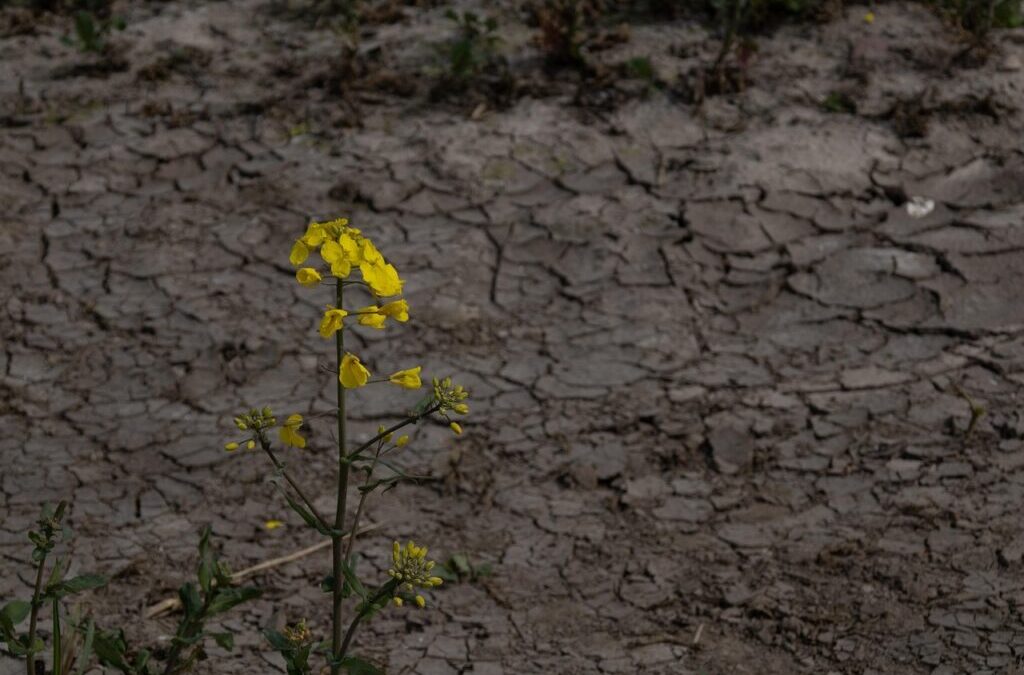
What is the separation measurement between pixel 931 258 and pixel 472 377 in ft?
5.67

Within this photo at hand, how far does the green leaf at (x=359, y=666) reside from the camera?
8.05ft

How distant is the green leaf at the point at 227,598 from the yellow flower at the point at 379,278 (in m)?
0.75

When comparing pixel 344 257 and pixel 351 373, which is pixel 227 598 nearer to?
pixel 351 373

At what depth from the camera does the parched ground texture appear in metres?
3.38

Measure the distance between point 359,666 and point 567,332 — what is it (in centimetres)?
215

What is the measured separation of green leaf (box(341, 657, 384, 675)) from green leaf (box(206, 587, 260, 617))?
340mm

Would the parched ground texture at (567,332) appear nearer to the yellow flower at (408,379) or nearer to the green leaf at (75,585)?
the green leaf at (75,585)

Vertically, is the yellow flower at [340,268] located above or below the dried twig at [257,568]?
above

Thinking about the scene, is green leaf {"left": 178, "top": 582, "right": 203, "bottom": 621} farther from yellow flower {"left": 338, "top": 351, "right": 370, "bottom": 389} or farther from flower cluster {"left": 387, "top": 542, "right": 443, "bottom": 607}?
yellow flower {"left": 338, "top": 351, "right": 370, "bottom": 389}

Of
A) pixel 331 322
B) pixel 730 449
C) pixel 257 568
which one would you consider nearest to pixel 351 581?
pixel 331 322

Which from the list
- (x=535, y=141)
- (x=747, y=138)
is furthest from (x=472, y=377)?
(x=747, y=138)

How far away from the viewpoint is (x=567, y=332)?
446 cm

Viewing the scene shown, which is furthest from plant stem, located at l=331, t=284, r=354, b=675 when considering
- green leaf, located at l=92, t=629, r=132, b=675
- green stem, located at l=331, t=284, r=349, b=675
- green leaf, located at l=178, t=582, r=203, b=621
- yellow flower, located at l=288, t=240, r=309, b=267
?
green leaf, located at l=92, t=629, r=132, b=675

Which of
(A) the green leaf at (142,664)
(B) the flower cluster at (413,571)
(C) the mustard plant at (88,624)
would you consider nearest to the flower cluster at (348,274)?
(B) the flower cluster at (413,571)
